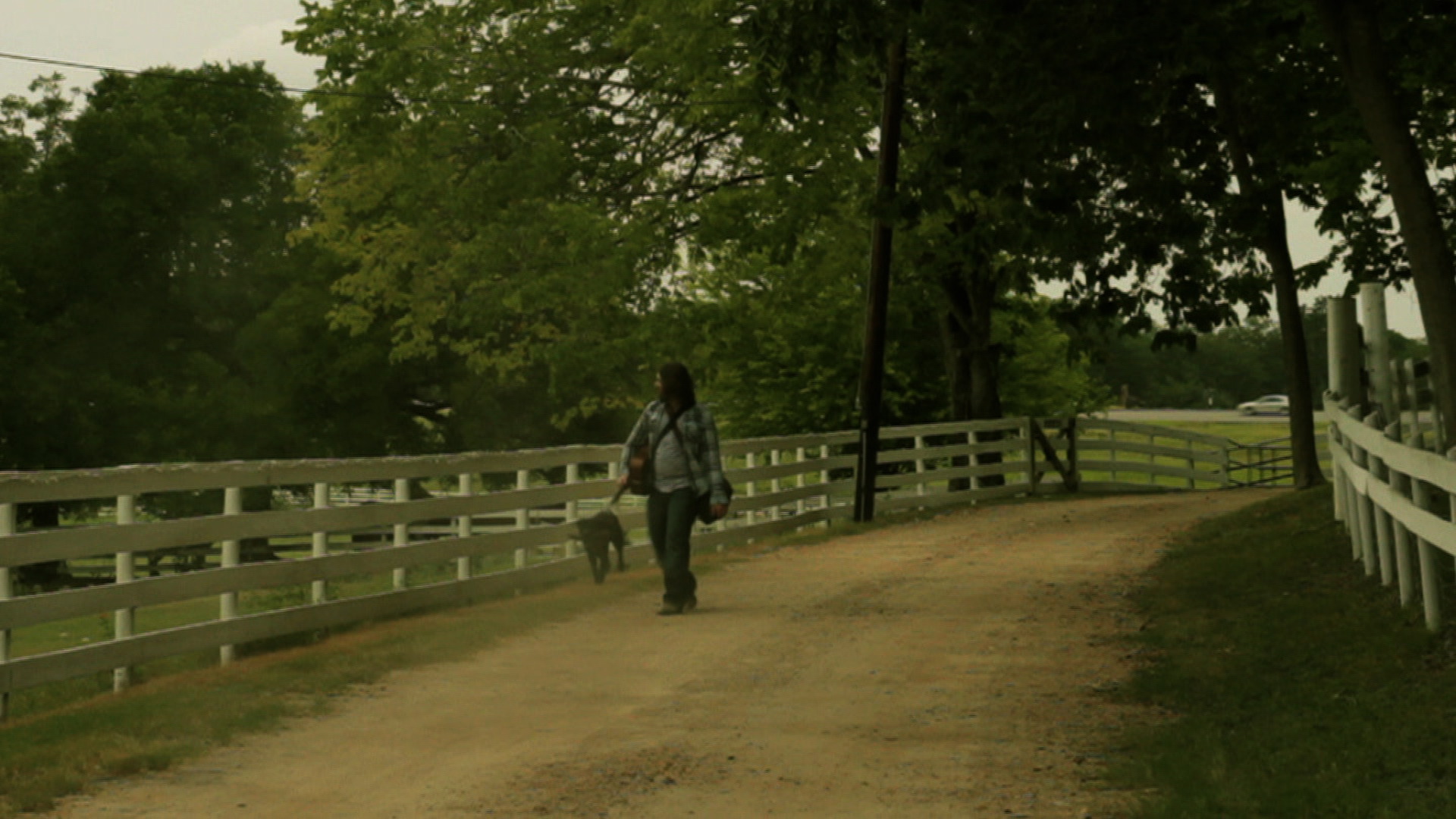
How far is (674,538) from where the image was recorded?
13.7m

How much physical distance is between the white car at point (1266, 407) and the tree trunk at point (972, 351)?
343 feet

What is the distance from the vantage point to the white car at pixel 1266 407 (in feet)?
453

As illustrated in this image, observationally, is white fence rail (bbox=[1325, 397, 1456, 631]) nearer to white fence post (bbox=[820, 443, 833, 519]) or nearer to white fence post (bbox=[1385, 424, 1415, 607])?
white fence post (bbox=[1385, 424, 1415, 607])

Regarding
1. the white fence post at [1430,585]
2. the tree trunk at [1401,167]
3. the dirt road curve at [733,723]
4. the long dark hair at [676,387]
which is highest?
the tree trunk at [1401,167]

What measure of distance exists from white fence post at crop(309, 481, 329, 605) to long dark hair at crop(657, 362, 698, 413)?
2.67m

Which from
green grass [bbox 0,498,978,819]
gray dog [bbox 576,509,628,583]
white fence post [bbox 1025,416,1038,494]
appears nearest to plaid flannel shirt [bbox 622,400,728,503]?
green grass [bbox 0,498,978,819]

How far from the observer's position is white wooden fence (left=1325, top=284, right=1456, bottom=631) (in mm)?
9719

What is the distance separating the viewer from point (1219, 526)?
20.4 metres

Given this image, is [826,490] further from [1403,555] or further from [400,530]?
[1403,555]

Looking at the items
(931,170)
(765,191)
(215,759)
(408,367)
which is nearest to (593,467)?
(408,367)

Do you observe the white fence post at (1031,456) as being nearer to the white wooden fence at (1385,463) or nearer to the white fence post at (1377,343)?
the white wooden fence at (1385,463)

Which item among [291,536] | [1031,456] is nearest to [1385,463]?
[291,536]

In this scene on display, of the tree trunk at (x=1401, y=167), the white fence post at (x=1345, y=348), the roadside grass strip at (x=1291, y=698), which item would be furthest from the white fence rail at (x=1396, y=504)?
the tree trunk at (x=1401, y=167)

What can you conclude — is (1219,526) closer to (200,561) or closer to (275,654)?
(275,654)
